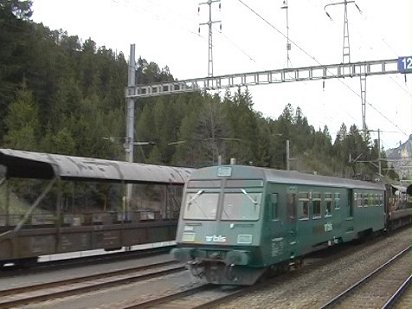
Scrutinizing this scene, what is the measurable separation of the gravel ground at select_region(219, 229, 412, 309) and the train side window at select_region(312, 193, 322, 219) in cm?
157

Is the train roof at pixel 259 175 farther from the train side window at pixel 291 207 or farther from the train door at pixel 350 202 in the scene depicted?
the train door at pixel 350 202

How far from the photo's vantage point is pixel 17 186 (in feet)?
107

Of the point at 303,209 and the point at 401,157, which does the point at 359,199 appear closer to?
the point at 303,209

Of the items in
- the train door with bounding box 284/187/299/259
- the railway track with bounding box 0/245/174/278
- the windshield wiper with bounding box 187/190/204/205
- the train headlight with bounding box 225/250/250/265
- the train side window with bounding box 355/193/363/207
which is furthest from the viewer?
the train side window with bounding box 355/193/363/207

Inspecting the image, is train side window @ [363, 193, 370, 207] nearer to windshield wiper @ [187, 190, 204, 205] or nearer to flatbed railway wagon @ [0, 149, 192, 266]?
flatbed railway wagon @ [0, 149, 192, 266]

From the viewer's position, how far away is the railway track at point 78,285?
11.4 m

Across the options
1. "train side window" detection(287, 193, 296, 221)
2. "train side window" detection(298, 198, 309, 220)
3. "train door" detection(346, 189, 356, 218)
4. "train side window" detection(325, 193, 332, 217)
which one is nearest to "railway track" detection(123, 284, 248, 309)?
"train side window" detection(287, 193, 296, 221)

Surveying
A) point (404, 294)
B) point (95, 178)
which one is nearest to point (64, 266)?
point (95, 178)

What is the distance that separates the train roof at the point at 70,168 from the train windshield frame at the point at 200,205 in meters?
4.45

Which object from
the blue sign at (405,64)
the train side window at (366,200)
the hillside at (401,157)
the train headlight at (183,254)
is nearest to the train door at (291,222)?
the train headlight at (183,254)

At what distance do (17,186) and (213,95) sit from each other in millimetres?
60469

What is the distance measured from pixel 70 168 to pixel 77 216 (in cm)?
263

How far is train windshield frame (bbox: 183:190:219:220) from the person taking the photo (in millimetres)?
13172

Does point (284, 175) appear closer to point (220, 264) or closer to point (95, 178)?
point (220, 264)
